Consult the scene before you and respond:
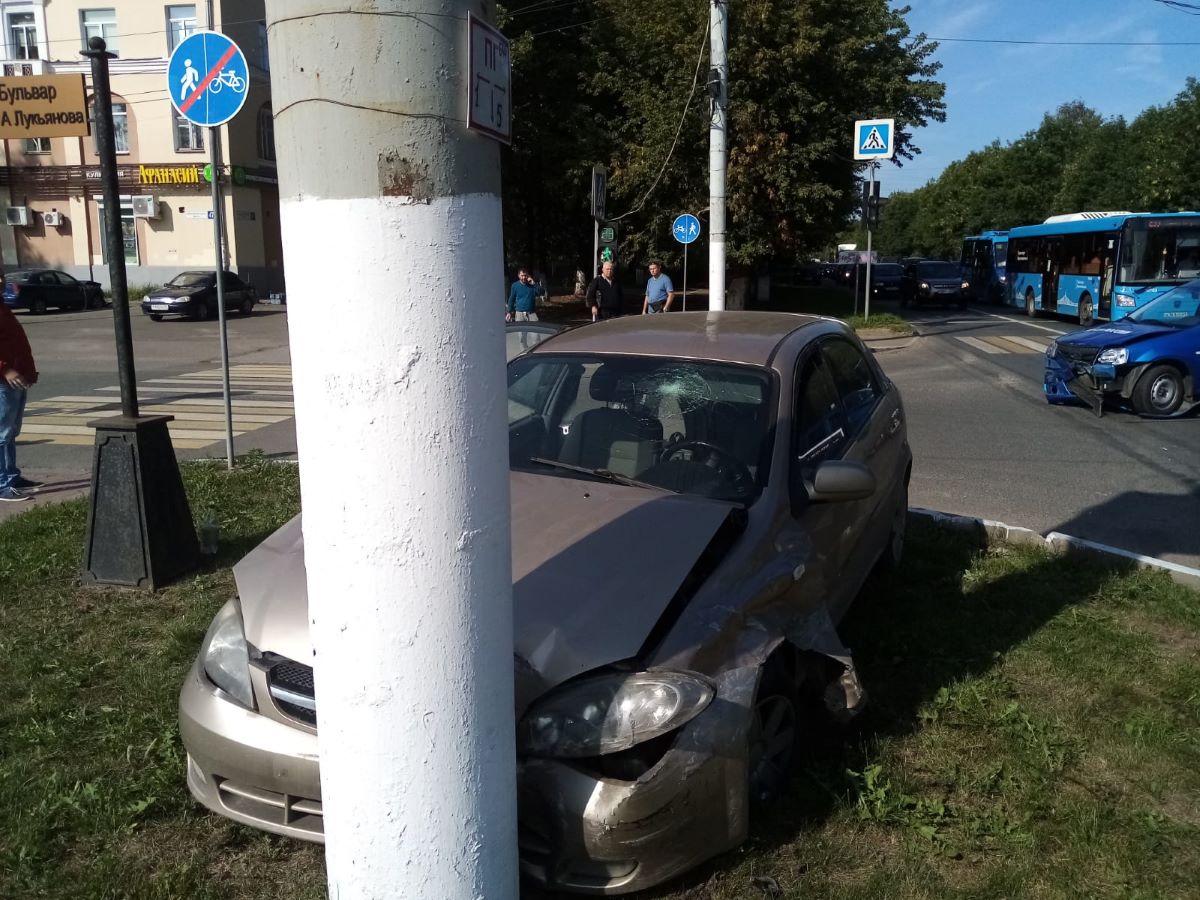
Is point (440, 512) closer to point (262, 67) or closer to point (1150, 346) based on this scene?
point (1150, 346)

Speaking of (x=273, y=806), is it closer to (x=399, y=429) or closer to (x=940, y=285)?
(x=399, y=429)

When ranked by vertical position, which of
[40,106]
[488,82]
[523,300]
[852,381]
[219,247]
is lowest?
[523,300]

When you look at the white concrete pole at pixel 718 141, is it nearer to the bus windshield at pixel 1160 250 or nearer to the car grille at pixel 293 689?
the bus windshield at pixel 1160 250

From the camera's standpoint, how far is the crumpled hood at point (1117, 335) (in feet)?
37.4

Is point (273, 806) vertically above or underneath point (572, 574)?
underneath

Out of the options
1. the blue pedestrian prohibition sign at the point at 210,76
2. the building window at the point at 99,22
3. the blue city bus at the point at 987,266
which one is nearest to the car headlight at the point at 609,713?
the blue pedestrian prohibition sign at the point at 210,76

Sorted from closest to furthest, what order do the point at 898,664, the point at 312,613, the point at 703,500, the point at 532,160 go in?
1. the point at 312,613
2. the point at 703,500
3. the point at 898,664
4. the point at 532,160

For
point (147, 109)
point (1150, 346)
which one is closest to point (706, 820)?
point (1150, 346)

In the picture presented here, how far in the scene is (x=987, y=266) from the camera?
130ft

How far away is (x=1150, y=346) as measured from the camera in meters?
11.4

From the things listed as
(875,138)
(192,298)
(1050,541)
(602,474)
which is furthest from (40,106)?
(602,474)

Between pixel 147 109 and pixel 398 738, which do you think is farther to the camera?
pixel 147 109

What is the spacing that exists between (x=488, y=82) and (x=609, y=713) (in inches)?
63.4

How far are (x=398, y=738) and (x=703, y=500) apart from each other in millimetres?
1636
